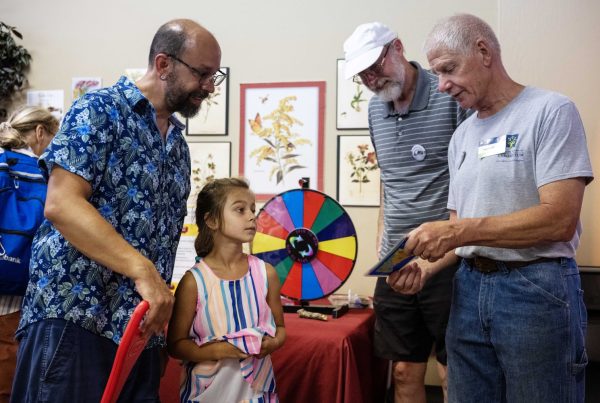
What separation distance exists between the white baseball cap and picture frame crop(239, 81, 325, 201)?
1199mm

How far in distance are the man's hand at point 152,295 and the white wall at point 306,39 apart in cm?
227

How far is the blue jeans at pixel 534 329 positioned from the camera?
1.41 m

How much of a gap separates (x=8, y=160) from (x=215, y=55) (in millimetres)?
981

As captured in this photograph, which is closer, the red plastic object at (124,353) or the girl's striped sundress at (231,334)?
the red plastic object at (124,353)

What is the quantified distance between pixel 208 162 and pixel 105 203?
2.30m

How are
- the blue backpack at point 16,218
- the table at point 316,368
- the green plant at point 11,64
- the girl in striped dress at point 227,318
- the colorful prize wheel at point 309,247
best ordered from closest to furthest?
the girl in striped dress at point 227,318 → the blue backpack at point 16,218 → the table at point 316,368 → the colorful prize wheel at point 309,247 → the green plant at point 11,64

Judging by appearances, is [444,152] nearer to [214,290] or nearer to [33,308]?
[214,290]

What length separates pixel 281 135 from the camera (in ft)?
11.6

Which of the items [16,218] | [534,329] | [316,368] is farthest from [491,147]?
[16,218]

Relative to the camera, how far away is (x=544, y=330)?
1408mm

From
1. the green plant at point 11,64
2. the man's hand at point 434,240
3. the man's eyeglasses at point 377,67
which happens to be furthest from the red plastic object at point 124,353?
the green plant at point 11,64

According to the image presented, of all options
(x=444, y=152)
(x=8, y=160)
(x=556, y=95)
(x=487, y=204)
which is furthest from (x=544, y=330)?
(x=8, y=160)

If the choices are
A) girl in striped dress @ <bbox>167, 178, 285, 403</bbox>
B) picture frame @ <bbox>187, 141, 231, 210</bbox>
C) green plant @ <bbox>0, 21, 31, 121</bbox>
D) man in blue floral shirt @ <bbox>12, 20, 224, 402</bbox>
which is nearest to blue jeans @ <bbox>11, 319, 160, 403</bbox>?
man in blue floral shirt @ <bbox>12, 20, 224, 402</bbox>

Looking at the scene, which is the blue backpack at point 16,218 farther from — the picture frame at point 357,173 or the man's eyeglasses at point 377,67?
the picture frame at point 357,173
